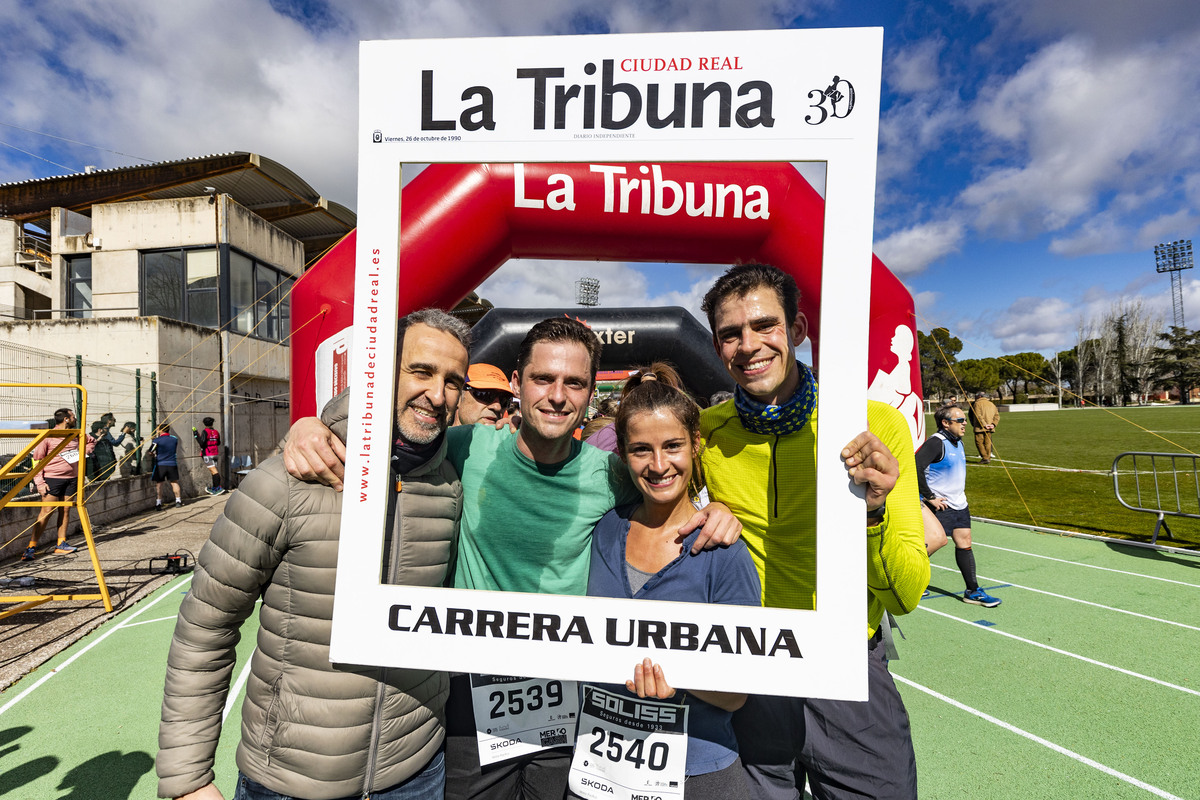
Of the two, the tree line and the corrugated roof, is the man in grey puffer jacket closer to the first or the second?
the corrugated roof

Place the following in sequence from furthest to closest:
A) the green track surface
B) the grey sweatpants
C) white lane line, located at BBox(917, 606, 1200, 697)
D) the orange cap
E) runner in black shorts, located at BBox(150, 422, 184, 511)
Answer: runner in black shorts, located at BBox(150, 422, 184, 511) → white lane line, located at BBox(917, 606, 1200, 697) → the orange cap → the green track surface → the grey sweatpants

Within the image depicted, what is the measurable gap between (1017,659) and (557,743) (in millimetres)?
4556

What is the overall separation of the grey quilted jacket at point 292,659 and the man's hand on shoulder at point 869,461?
1041 millimetres

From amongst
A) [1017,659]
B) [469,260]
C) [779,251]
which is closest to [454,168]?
[469,260]

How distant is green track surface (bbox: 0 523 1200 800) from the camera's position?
2912 mm

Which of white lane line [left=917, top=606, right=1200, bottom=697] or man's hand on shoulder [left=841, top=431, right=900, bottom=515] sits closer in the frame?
man's hand on shoulder [left=841, top=431, right=900, bottom=515]

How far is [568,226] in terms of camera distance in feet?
6.51

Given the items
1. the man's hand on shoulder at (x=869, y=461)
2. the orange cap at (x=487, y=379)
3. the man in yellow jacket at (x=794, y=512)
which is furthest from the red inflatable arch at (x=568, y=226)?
the orange cap at (x=487, y=379)

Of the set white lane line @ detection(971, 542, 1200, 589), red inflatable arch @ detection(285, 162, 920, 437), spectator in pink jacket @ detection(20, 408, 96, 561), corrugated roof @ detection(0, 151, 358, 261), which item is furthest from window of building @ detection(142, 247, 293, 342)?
white lane line @ detection(971, 542, 1200, 589)

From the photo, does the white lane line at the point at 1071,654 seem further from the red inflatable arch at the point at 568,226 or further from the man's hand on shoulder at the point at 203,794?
the man's hand on shoulder at the point at 203,794

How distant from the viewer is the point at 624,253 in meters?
2.04

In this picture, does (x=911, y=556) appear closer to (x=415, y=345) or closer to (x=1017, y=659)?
(x=415, y=345)

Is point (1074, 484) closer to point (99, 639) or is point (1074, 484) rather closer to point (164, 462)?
point (99, 639)

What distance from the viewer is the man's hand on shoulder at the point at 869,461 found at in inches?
44.7
